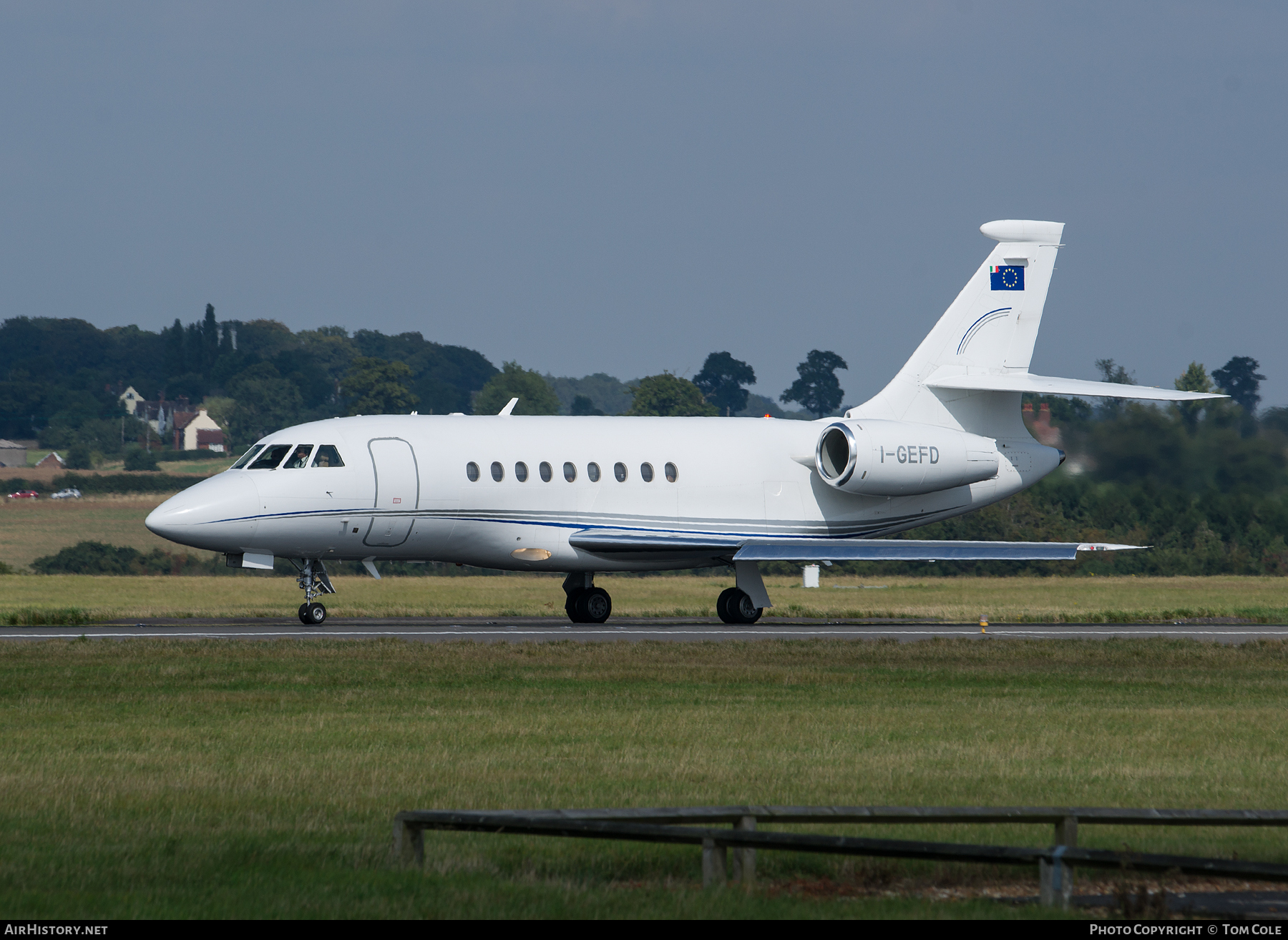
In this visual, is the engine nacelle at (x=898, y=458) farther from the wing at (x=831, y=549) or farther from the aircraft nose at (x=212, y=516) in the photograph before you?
the aircraft nose at (x=212, y=516)

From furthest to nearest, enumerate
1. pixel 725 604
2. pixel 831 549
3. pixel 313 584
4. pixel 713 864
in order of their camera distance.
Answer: pixel 725 604, pixel 831 549, pixel 313 584, pixel 713 864

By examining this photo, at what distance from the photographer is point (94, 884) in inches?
349

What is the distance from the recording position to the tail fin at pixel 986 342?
117 feet

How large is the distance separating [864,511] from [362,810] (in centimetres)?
2451

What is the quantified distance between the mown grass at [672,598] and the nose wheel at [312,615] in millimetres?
4606

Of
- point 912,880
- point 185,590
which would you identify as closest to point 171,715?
point 912,880

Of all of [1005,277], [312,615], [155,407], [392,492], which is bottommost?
[312,615]

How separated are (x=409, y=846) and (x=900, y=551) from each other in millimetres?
22633

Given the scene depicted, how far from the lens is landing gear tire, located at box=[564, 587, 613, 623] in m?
32.2

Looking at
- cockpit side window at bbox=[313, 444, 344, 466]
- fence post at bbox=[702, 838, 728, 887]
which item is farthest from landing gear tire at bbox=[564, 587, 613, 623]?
fence post at bbox=[702, 838, 728, 887]

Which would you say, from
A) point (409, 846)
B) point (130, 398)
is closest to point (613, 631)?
point (409, 846)

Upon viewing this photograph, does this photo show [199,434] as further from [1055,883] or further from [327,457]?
[1055,883]

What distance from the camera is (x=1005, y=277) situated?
36.2m

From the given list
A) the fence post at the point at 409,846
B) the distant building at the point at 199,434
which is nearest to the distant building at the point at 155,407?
the distant building at the point at 199,434
